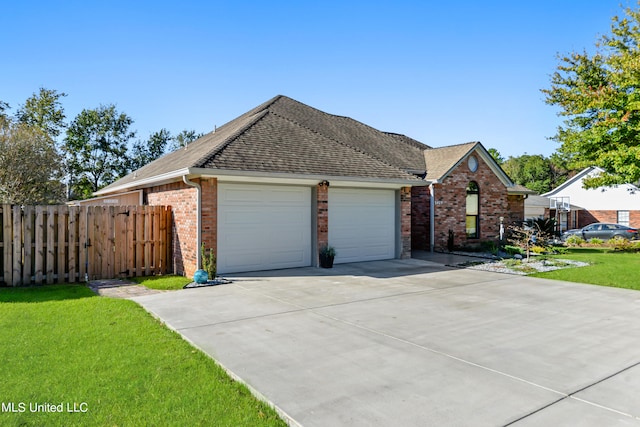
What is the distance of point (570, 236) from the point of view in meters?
24.7

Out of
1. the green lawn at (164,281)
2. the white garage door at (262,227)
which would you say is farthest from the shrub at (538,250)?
the green lawn at (164,281)

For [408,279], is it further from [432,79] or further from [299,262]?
[432,79]

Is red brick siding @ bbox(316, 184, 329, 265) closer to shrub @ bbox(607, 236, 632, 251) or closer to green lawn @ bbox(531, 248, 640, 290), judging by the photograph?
green lawn @ bbox(531, 248, 640, 290)

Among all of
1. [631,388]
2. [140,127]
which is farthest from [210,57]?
[140,127]

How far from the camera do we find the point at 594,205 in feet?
115

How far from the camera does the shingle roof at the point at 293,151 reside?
36.2 ft

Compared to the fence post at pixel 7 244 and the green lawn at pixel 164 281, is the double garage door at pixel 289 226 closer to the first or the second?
the green lawn at pixel 164 281

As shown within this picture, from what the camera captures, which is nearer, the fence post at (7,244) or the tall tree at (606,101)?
the fence post at (7,244)

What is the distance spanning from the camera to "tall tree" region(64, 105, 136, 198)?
37.3 m

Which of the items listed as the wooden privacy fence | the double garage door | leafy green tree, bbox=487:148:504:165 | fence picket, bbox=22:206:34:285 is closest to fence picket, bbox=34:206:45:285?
the wooden privacy fence

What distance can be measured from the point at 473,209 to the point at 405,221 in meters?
6.00

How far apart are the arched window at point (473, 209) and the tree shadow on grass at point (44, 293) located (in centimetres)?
1563

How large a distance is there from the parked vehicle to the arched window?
9760 mm

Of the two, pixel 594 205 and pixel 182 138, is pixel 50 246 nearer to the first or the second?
pixel 594 205
